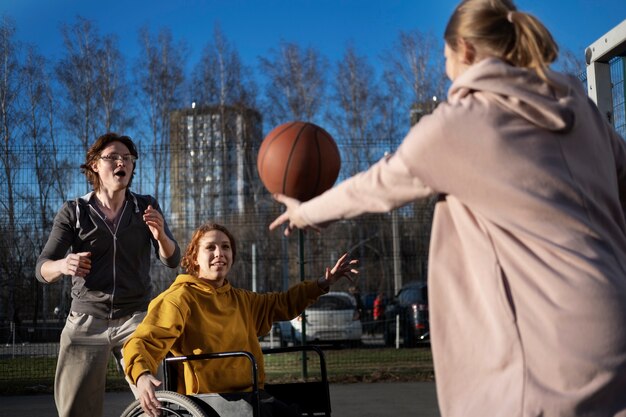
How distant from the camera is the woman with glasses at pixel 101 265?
163 inches

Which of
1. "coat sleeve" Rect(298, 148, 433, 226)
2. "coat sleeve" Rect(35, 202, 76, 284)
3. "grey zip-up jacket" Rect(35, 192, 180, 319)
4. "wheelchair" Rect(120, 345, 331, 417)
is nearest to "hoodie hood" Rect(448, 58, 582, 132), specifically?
"coat sleeve" Rect(298, 148, 433, 226)

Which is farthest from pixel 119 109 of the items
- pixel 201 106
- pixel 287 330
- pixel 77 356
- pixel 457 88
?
pixel 457 88

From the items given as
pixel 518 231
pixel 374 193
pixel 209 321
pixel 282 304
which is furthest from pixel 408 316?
pixel 518 231

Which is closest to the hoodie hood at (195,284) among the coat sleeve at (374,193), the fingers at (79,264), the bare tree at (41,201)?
the fingers at (79,264)

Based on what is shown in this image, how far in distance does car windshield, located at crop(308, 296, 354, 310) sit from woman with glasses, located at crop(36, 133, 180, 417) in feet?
29.3

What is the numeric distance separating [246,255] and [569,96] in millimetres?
10659

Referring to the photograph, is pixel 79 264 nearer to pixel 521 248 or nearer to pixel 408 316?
pixel 521 248

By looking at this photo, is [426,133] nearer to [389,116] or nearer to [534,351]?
[534,351]

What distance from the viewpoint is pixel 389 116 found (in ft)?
89.3

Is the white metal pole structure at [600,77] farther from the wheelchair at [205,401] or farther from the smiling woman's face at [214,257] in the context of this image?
the wheelchair at [205,401]

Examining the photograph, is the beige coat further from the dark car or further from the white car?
the dark car

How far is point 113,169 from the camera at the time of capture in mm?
4266

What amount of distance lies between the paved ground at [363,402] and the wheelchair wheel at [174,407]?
3885 mm

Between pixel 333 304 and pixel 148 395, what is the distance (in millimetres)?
10332
